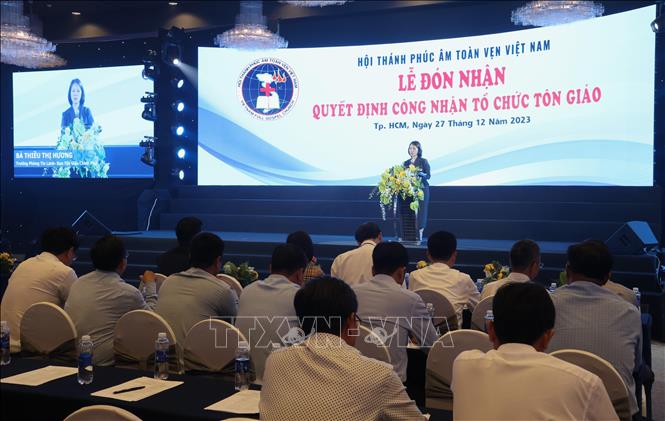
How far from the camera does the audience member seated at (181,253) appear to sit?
4.97 metres

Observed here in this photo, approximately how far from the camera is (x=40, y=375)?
2.79 m

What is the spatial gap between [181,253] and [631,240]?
4655mm

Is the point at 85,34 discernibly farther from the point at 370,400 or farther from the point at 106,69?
the point at 370,400

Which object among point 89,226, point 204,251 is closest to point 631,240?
point 204,251

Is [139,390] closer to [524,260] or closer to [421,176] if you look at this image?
[524,260]

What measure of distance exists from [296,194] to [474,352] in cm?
917

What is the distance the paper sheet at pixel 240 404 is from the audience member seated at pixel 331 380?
359mm

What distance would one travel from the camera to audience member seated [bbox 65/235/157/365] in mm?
3467

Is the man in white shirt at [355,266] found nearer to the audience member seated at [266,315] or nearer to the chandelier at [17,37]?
the audience member seated at [266,315]

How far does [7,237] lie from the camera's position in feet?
41.8

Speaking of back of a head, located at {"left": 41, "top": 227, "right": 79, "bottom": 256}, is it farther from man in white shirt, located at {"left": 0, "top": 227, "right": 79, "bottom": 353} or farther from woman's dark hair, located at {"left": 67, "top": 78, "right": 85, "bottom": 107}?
woman's dark hair, located at {"left": 67, "top": 78, "right": 85, "bottom": 107}

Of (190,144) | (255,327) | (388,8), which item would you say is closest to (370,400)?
(255,327)

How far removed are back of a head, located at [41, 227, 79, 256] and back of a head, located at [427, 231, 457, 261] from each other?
2.26 meters

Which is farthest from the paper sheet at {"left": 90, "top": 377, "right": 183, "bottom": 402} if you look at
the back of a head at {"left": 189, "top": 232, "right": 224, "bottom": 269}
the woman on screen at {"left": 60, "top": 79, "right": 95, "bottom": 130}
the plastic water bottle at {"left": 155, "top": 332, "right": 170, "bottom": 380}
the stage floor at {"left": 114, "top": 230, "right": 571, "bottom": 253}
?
the woman on screen at {"left": 60, "top": 79, "right": 95, "bottom": 130}
